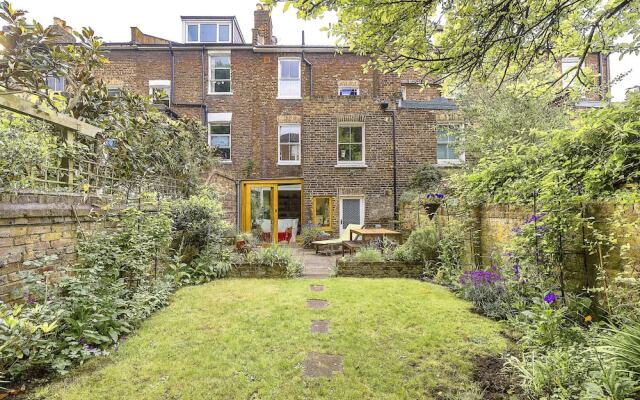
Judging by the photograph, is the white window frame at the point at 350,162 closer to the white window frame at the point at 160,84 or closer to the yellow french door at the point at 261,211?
the yellow french door at the point at 261,211

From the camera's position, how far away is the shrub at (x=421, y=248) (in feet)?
23.6

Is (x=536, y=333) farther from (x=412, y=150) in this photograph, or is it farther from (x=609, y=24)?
(x=412, y=150)

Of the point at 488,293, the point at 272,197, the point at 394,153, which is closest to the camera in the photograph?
the point at 488,293

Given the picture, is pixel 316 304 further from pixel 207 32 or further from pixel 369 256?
pixel 207 32

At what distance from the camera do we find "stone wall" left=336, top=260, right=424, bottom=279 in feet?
23.6

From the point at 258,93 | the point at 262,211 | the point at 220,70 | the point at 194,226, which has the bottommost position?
the point at 194,226

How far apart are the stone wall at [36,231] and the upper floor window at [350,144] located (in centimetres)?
980

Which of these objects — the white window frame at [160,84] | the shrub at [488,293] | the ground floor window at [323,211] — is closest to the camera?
the shrub at [488,293]

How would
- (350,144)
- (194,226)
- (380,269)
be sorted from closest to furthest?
(194,226)
(380,269)
(350,144)

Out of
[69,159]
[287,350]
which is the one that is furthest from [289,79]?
[287,350]

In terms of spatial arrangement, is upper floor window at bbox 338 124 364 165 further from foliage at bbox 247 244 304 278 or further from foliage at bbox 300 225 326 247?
foliage at bbox 247 244 304 278

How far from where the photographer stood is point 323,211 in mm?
13102

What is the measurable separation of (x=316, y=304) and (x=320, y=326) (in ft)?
3.06

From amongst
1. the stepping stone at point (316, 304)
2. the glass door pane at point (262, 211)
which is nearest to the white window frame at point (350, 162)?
the glass door pane at point (262, 211)
